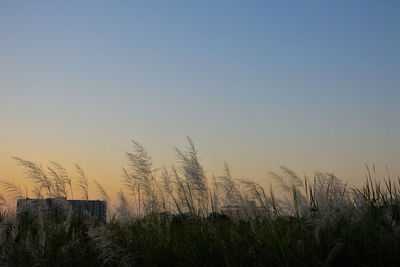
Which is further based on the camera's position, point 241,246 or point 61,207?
point 61,207

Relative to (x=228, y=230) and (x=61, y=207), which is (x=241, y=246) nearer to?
(x=228, y=230)

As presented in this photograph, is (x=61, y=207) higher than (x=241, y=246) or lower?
higher

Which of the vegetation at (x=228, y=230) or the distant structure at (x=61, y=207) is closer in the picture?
the vegetation at (x=228, y=230)

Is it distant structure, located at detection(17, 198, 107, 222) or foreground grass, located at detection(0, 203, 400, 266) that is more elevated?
distant structure, located at detection(17, 198, 107, 222)

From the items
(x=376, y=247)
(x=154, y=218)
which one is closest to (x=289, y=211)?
(x=376, y=247)

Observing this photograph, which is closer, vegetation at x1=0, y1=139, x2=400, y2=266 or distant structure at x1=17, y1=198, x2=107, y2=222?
vegetation at x1=0, y1=139, x2=400, y2=266

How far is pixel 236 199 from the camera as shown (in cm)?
644

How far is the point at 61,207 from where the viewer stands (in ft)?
25.3

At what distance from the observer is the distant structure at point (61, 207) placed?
24.5ft

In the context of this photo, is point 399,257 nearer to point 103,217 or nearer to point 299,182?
point 299,182

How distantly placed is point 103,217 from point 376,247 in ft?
19.1

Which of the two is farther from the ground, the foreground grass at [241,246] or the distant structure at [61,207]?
the distant structure at [61,207]

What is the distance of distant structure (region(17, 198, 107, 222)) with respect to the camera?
7.45 meters

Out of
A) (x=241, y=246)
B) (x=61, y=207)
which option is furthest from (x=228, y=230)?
(x=61, y=207)
